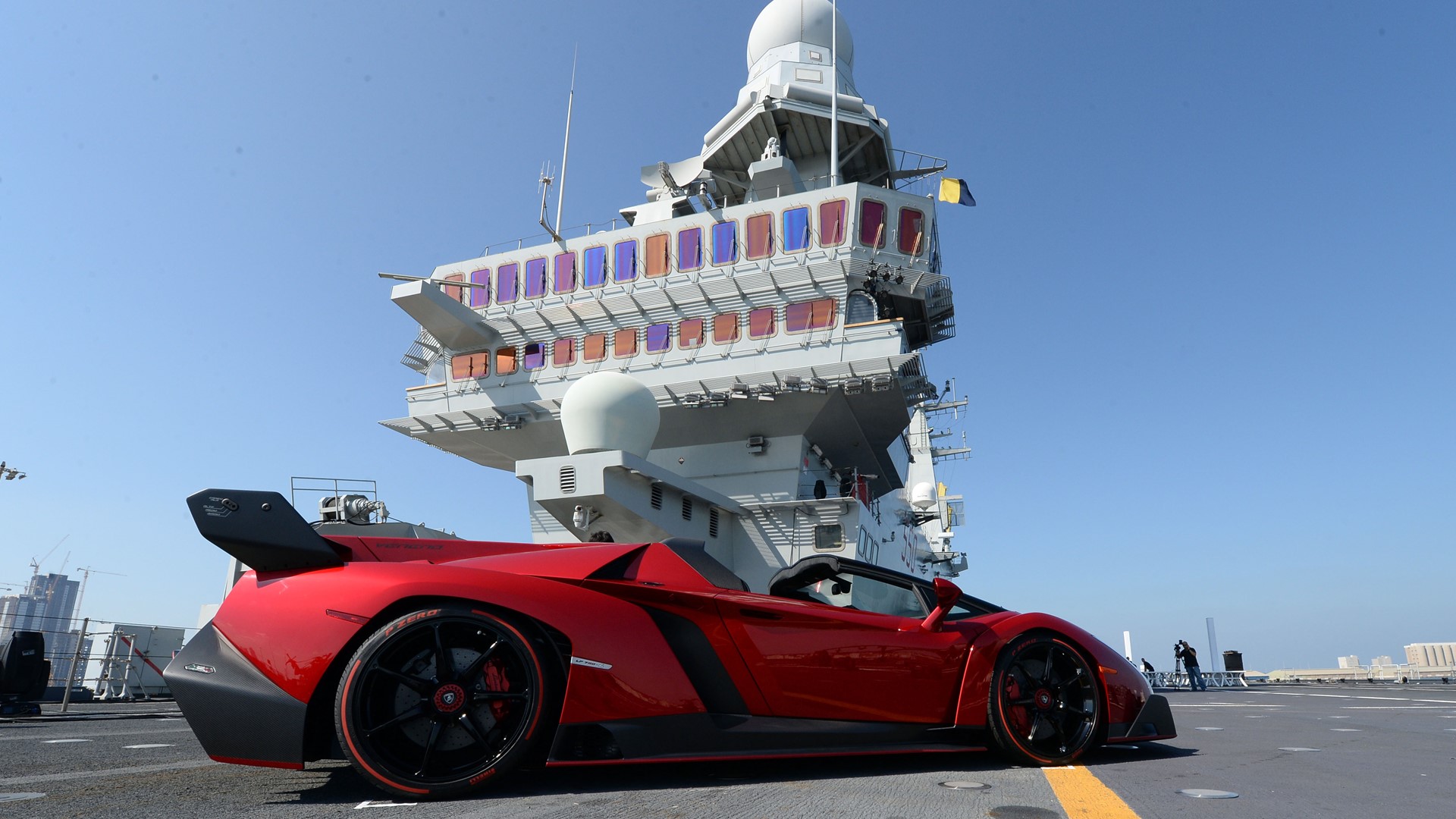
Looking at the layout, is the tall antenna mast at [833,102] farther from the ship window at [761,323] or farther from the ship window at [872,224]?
the ship window at [761,323]

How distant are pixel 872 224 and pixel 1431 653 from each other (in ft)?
237

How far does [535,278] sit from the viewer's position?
88.0ft

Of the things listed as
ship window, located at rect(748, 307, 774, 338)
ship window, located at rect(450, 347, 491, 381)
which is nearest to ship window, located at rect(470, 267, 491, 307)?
ship window, located at rect(450, 347, 491, 381)

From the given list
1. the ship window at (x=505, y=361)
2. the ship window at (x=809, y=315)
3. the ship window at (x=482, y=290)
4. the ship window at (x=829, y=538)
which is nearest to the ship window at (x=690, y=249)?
the ship window at (x=809, y=315)

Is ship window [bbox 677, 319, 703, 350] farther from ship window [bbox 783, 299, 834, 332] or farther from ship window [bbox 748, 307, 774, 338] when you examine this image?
ship window [bbox 783, 299, 834, 332]

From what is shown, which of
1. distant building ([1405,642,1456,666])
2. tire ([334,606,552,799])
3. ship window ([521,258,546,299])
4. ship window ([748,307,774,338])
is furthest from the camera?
distant building ([1405,642,1456,666])

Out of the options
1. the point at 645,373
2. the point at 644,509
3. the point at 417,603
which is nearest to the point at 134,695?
the point at 644,509

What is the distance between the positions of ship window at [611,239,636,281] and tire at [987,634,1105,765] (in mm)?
22749

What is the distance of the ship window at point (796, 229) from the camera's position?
24.5 meters

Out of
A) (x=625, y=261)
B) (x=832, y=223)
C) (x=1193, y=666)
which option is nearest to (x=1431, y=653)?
(x=1193, y=666)

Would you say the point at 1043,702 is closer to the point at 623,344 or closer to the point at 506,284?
the point at 623,344

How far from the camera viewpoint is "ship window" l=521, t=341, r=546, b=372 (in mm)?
25844

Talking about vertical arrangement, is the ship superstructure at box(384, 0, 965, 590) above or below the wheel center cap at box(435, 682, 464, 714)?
above

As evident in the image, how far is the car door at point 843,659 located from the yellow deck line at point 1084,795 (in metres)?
0.60
